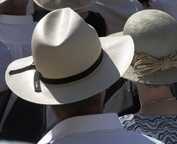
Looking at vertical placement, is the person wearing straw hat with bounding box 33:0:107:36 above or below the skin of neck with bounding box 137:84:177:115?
below

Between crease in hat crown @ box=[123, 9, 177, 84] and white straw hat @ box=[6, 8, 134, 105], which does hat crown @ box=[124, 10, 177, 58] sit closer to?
crease in hat crown @ box=[123, 9, 177, 84]

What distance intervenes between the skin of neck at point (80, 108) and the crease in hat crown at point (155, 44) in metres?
0.40

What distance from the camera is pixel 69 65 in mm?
2014

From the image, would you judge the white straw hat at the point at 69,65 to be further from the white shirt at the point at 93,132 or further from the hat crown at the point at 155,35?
the hat crown at the point at 155,35

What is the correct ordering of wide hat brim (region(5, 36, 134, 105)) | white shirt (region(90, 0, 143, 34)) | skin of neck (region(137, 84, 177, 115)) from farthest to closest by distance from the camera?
1. white shirt (region(90, 0, 143, 34))
2. skin of neck (region(137, 84, 177, 115))
3. wide hat brim (region(5, 36, 134, 105))

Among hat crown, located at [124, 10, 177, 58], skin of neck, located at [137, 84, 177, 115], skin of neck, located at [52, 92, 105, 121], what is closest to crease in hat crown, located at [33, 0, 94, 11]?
hat crown, located at [124, 10, 177, 58]

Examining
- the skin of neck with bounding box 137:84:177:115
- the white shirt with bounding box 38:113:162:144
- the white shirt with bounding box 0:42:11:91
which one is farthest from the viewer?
the white shirt with bounding box 0:42:11:91

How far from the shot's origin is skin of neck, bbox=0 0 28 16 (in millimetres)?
3145

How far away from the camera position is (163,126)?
2195 mm

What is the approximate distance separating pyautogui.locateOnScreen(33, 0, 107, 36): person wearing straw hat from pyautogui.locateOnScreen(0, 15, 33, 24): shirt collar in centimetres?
6

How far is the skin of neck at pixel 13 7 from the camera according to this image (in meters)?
3.14

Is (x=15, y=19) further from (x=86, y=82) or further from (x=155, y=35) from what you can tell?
(x=86, y=82)

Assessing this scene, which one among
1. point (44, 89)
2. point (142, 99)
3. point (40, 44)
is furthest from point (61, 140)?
point (142, 99)

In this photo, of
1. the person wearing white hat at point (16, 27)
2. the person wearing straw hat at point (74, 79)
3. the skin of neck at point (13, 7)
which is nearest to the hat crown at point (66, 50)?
the person wearing straw hat at point (74, 79)
